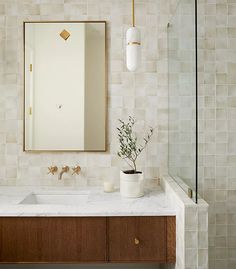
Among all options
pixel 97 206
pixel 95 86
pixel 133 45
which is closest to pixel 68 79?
pixel 95 86

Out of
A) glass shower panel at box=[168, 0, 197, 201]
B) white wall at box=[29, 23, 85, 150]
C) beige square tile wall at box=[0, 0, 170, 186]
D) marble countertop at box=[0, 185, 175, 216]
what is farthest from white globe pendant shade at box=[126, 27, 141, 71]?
marble countertop at box=[0, 185, 175, 216]

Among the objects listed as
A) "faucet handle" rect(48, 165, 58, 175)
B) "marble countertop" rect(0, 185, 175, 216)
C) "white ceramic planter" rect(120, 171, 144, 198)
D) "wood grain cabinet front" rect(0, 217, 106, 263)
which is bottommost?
"wood grain cabinet front" rect(0, 217, 106, 263)

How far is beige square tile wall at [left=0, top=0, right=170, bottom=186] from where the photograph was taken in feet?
8.03

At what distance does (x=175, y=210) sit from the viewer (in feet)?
6.09

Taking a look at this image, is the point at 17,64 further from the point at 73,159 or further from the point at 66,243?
the point at 66,243

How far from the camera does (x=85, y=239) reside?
6.16 ft

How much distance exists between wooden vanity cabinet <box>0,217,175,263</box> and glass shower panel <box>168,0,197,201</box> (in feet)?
1.14

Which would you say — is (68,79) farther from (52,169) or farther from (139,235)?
(139,235)

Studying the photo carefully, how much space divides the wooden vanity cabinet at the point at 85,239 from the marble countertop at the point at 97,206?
4 centimetres

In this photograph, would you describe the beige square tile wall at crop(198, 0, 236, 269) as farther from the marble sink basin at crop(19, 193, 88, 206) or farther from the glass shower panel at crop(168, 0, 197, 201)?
the marble sink basin at crop(19, 193, 88, 206)

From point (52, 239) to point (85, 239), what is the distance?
0.20 m

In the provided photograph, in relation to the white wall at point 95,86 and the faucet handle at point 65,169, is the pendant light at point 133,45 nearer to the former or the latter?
the white wall at point 95,86

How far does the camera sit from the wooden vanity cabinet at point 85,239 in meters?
1.87

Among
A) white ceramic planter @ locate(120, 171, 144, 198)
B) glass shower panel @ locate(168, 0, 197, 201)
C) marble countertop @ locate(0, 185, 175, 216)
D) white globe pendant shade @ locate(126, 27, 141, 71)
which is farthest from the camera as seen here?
white ceramic planter @ locate(120, 171, 144, 198)
